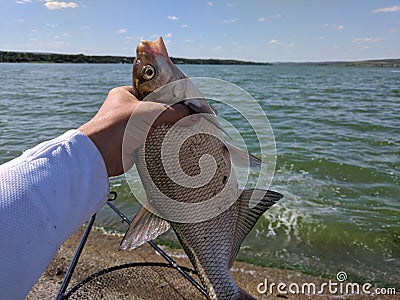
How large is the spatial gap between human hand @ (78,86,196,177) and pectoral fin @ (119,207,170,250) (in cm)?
47

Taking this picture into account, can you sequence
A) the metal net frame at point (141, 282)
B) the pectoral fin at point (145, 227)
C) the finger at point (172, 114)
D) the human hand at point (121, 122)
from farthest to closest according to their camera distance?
1. the metal net frame at point (141, 282)
2. the pectoral fin at point (145, 227)
3. the finger at point (172, 114)
4. the human hand at point (121, 122)

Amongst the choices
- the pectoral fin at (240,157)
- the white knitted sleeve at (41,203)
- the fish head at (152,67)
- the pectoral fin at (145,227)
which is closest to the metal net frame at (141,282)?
the pectoral fin at (145,227)

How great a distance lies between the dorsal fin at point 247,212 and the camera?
268 centimetres

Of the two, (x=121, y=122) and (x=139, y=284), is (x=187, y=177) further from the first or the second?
(x=139, y=284)

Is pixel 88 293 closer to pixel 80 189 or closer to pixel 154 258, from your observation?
pixel 154 258

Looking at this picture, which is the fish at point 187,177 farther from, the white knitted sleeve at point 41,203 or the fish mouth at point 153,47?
the white knitted sleeve at point 41,203

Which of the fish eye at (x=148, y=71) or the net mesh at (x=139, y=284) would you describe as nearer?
the fish eye at (x=148, y=71)

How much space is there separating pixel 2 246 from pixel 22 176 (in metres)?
0.27

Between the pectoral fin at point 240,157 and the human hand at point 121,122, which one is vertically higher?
the human hand at point 121,122

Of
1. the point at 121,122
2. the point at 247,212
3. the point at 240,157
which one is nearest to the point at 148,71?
the point at 121,122

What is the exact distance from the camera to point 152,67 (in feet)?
8.10

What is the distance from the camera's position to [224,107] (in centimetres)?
1864

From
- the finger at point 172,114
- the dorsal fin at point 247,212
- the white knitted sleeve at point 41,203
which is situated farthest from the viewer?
the dorsal fin at point 247,212

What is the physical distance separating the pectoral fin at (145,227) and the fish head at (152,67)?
89 cm
